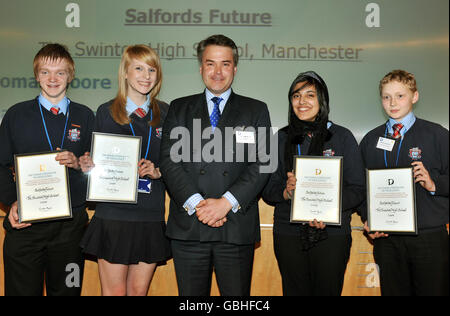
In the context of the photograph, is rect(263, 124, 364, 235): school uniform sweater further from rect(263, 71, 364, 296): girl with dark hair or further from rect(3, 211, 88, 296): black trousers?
rect(3, 211, 88, 296): black trousers

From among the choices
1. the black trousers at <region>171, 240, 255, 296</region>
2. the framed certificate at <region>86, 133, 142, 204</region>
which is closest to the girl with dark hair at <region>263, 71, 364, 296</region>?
the black trousers at <region>171, 240, 255, 296</region>

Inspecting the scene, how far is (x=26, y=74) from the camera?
4.88 metres

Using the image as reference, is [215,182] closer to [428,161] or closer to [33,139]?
[33,139]

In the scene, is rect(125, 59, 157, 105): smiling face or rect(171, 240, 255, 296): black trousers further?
rect(125, 59, 157, 105): smiling face

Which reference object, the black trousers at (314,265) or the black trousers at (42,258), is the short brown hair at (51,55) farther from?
the black trousers at (314,265)

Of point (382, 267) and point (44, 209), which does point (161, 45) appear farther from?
point (382, 267)

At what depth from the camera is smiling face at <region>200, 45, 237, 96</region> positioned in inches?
117

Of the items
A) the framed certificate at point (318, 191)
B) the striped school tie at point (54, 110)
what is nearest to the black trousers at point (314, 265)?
the framed certificate at point (318, 191)

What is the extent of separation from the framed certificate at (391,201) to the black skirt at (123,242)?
158 cm

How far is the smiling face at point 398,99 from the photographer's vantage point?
3.14m

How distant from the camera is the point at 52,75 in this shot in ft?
10.5

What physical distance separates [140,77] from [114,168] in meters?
0.73

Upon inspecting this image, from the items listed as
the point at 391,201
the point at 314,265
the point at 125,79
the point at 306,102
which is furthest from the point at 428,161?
the point at 125,79

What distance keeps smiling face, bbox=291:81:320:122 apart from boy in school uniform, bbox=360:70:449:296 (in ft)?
1.81
